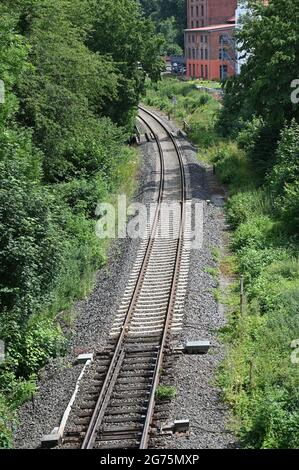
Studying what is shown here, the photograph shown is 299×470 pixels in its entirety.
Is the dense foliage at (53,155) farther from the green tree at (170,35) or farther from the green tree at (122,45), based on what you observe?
the green tree at (170,35)

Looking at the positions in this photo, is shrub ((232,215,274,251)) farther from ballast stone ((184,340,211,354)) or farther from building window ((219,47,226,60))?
building window ((219,47,226,60))

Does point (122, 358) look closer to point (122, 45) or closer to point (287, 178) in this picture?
point (287, 178)

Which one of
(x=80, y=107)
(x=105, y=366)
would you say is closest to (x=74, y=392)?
(x=105, y=366)

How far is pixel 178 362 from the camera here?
50.3 ft

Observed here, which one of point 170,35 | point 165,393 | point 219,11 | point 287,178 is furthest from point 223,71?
point 165,393

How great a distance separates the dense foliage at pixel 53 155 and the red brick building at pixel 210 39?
37.6 metres

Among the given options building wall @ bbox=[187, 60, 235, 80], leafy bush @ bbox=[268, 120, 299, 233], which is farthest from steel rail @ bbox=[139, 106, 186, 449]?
building wall @ bbox=[187, 60, 235, 80]

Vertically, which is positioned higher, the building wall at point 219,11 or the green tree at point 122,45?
the building wall at point 219,11

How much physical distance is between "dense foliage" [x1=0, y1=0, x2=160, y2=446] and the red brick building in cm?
3763

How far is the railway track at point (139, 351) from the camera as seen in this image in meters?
13.0

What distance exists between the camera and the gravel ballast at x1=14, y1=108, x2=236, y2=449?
13125 mm

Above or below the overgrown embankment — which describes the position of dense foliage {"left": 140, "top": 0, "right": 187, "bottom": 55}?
above

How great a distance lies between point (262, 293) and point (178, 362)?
3877 mm

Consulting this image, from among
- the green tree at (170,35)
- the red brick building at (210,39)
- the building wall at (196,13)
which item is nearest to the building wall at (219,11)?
the red brick building at (210,39)
